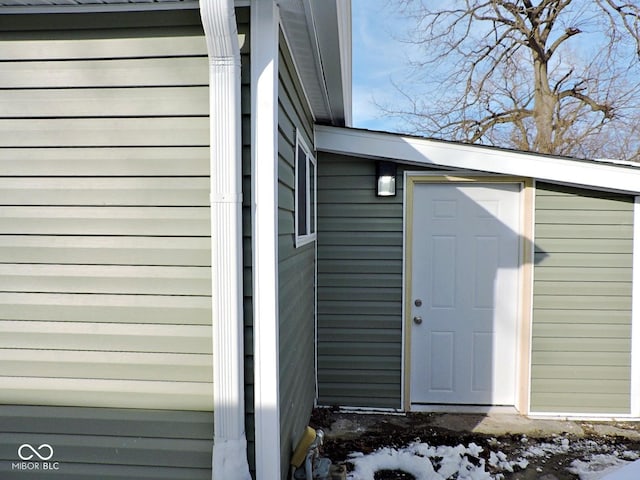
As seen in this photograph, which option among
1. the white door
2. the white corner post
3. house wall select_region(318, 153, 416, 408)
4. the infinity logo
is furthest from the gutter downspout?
the white door

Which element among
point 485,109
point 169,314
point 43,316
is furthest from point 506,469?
point 485,109

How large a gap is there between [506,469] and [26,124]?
11.0ft

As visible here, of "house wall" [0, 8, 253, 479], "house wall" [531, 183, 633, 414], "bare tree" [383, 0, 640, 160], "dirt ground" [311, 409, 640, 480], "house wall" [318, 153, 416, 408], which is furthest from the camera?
"bare tree" [383, 0, 640, 160]

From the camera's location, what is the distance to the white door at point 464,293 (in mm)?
3545

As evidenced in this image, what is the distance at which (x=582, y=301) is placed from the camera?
133 inches

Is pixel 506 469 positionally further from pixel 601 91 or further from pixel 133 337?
pixel 601 91

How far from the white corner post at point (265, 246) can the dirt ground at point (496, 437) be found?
4.52 feet

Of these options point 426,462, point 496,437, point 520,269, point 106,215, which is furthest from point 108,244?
point 520,269

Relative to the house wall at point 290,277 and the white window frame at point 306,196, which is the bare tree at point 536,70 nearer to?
the white window frame at point 306,196

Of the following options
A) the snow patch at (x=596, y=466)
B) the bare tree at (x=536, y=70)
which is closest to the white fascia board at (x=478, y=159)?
the snow patch at (x=596, y=466)

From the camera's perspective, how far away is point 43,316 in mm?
1710

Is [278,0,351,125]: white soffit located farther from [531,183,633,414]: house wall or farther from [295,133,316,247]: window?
[531,183,633,414]: house wall

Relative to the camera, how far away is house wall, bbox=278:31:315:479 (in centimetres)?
184

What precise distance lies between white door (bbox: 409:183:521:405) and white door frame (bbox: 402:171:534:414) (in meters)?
0.06
